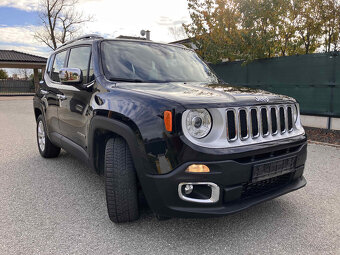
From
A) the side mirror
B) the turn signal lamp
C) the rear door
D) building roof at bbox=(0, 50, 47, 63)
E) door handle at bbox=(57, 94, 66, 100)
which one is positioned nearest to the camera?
the turn signal lamp

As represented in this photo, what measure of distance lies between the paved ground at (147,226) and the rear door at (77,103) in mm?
691

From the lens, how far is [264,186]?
2.51 m

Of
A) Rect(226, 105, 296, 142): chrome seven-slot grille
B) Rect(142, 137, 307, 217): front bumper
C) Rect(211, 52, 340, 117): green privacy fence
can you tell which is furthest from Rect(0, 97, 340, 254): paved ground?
Rect(211, 52, 340, 117): green privacy fence

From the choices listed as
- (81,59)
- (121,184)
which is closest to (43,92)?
(81,59)

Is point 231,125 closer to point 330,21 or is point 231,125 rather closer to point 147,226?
point 147,226

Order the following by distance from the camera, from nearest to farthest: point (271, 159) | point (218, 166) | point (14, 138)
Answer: point (218, 166), point (271, 159), point (14, 138)

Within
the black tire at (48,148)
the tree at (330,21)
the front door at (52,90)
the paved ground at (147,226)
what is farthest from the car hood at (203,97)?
the tree at (330,21)

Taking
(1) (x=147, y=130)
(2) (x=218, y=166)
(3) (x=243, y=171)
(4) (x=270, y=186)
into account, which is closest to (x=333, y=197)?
(4) (x=270, y=186)

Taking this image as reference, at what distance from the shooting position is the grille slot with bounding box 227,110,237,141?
7.30ft

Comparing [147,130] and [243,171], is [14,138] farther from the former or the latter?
[243,171]

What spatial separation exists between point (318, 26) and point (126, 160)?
376 inches

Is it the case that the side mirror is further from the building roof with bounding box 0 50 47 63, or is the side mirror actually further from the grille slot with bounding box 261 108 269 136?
the building roof with bounding box 0 50 47 63

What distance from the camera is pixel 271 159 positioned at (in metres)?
2.35

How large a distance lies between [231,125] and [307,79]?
6776 millimetres
